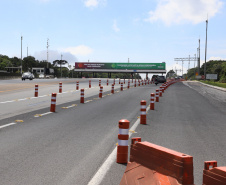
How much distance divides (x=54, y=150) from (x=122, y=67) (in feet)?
343

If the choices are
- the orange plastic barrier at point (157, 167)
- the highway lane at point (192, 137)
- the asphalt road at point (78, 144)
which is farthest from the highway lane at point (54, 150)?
the orange plastic barrier at point (157, 167)

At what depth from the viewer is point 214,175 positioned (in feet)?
10.2

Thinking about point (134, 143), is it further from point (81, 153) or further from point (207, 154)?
point (207, 154)

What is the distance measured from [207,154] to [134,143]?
3098 mm

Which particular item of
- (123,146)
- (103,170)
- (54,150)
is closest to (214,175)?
(103,170)

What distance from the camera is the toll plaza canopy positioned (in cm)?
10838

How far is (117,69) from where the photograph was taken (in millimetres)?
111750

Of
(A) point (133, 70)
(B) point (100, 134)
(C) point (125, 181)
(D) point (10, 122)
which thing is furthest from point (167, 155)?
(A) point (133, 70)

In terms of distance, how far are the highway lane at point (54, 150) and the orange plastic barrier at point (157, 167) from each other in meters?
1.11

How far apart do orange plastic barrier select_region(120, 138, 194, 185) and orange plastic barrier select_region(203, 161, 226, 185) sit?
16cm

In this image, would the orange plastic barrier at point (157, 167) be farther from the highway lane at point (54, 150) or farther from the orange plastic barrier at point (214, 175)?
the highway lane at point (54, 150)

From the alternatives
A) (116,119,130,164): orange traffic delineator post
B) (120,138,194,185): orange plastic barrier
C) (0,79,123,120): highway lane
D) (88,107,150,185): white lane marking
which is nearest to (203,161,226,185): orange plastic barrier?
(120,138,194,185): orange plastic barrier

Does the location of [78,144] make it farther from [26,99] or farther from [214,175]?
[26,99]

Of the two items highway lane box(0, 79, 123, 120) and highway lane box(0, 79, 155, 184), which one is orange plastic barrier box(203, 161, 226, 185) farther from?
highway lane box(0, 79, 123, 120)
